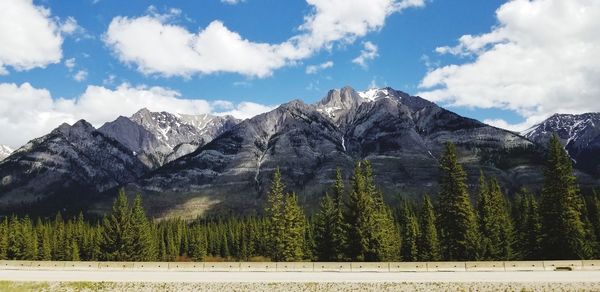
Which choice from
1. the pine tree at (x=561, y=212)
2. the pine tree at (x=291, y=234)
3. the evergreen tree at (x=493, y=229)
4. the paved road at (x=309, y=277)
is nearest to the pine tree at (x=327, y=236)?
the pine tree at (x=291, y=234)

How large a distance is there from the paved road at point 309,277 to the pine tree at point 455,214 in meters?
15.2

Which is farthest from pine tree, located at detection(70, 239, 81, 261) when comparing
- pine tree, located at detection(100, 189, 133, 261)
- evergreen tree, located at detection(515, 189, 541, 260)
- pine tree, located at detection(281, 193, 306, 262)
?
evergreen tree, located at detection(515, 189, 541, 260)

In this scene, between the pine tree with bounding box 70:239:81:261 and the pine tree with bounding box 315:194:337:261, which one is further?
the pine tree with bounding box 70:239:81:261

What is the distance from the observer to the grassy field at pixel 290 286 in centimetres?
3962

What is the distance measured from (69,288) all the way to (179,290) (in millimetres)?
10900

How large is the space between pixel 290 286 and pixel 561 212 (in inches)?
1503

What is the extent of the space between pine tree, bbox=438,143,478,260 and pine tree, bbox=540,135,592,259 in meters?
9.37

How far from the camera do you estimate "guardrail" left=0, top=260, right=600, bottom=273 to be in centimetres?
5112

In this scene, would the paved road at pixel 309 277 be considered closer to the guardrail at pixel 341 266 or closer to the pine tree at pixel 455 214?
the guardrail at pixel 341 266

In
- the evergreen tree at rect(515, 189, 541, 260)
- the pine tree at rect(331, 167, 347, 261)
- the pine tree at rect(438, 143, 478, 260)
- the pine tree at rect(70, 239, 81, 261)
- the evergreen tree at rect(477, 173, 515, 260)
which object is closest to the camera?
the pine tree at rect(438, 143, 478, 260)

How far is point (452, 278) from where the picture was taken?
44.0m

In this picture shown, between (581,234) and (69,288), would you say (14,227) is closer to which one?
(69,288)

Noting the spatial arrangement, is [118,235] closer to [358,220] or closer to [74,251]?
[74,251]

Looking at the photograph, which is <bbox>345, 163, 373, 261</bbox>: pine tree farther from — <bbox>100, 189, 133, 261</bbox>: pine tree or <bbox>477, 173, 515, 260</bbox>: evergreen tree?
<bbox>100, 189, 133, 261</bbox>: pine tree
